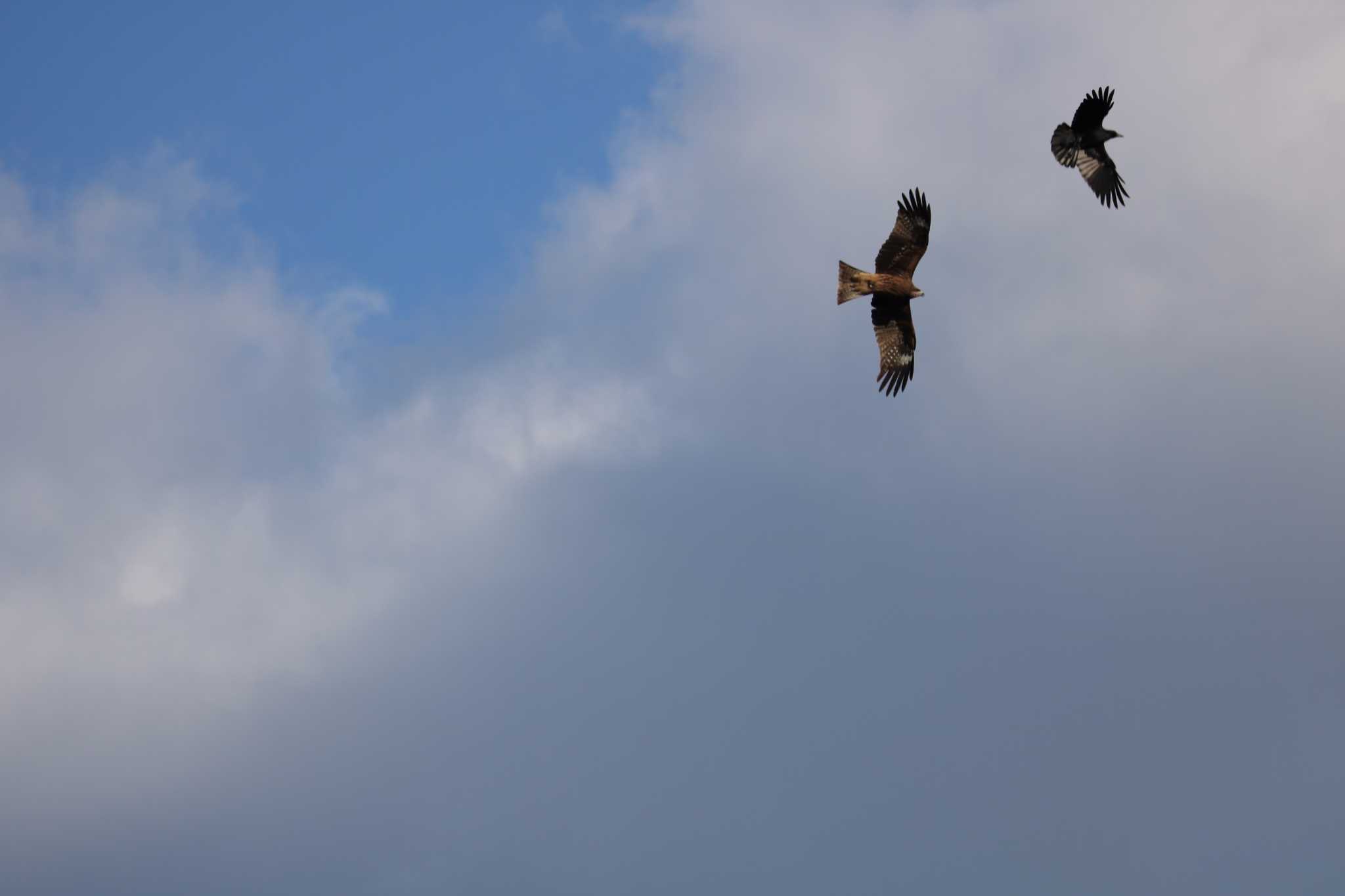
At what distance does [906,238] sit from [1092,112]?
6987 mm

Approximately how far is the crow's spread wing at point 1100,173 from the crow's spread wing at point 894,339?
682 centimetres

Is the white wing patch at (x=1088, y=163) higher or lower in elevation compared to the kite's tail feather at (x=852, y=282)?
higher

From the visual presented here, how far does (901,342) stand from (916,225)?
171 inches

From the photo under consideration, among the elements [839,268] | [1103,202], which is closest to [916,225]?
[839,268]

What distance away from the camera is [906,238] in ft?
166

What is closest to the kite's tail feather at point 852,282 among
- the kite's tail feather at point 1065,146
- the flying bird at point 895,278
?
the flying bird at point 895,278

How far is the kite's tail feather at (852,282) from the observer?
167 ft

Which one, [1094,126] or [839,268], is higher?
[1094,126]

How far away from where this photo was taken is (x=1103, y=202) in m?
52.2

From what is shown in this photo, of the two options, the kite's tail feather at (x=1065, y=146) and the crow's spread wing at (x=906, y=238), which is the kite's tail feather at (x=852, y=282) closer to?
the crow's spread wing at (x=906, y=238)

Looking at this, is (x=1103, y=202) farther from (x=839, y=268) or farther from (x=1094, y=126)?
(x=839, y=268)

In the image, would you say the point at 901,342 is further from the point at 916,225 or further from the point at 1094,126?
the point at 1094,126

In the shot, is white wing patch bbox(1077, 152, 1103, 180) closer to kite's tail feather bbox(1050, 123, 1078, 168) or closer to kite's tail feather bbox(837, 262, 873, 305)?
kite's tail feather bbox(1050, 123, 1078, 168)

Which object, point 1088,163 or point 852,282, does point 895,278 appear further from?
point 1088,163
